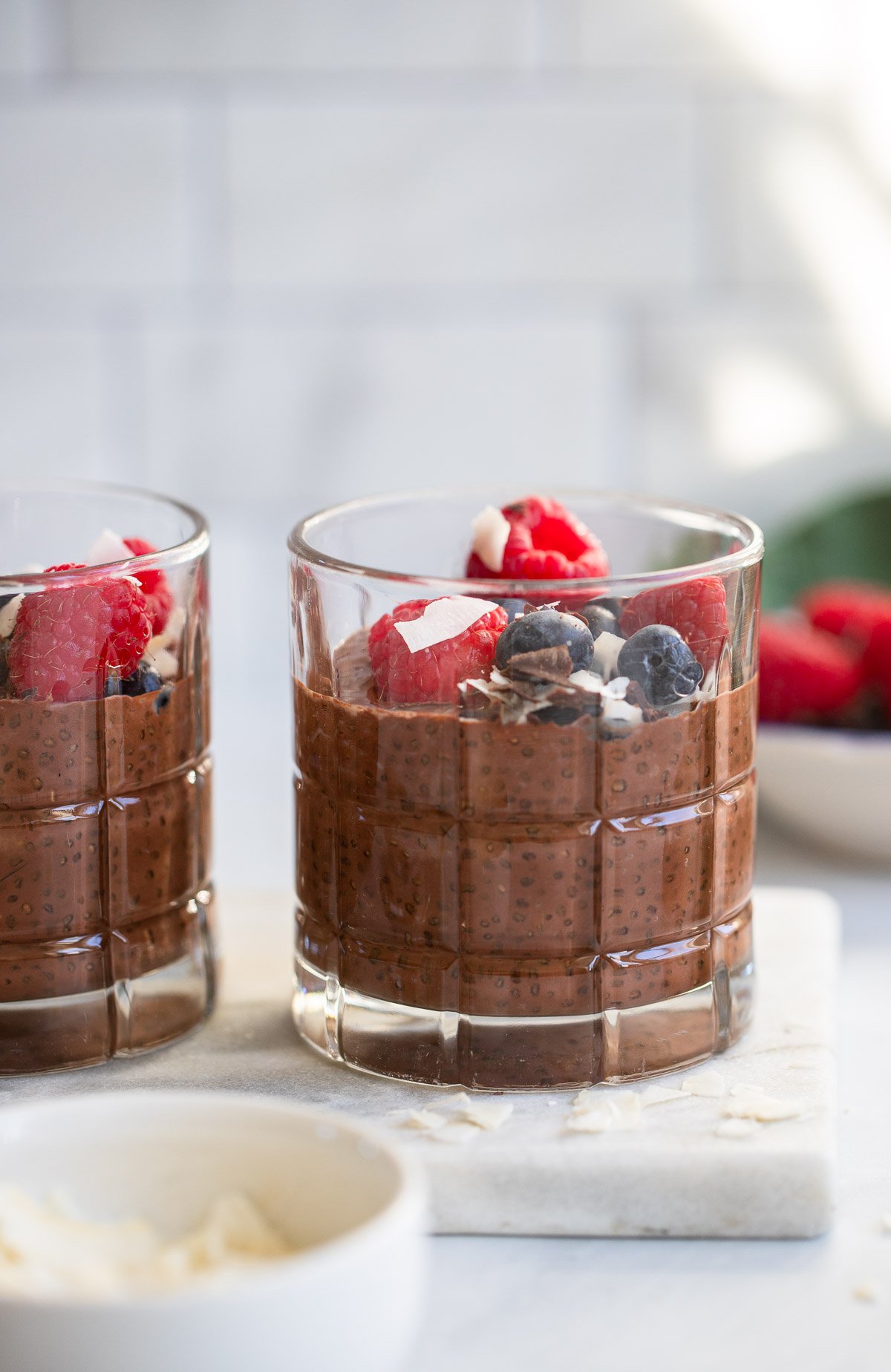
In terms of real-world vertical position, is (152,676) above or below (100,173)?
below

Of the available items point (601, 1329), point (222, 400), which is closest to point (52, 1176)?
point (601, 1329)

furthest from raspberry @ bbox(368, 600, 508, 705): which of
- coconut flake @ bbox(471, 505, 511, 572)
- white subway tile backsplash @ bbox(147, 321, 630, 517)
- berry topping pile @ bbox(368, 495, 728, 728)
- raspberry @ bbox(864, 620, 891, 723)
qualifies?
white subway tile backsplash @ bbox(147, 321, 630, 517)

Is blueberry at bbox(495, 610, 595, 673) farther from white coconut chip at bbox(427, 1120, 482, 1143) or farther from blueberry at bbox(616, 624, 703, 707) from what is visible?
white coconut chip at bbox(427, 1120, 482, 1143)

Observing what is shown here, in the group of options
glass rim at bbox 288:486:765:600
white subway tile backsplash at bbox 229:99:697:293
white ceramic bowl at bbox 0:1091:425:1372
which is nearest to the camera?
white ceramic bowl at bbox 0:1091:425:1372

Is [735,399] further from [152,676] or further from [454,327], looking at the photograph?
[152,676]

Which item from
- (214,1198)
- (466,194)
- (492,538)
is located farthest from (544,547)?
(466,194)

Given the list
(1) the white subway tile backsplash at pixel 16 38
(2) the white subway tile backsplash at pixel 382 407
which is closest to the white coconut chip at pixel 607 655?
(2) the white subway tile backsplash at pixel 382 407
